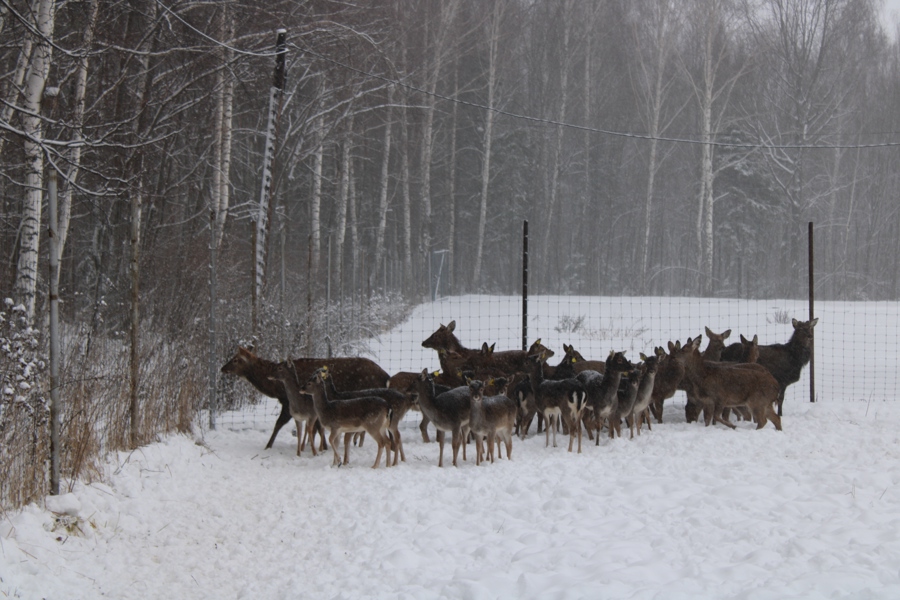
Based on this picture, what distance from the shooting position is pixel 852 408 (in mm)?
11477

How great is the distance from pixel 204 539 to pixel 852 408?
360 inches

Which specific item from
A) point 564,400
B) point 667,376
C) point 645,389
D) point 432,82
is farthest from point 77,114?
point 432,82

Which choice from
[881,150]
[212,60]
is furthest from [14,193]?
[881,150]

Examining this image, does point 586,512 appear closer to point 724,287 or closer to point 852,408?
point 852,408

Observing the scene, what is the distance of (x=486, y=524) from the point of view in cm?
677

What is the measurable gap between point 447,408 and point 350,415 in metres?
1.07

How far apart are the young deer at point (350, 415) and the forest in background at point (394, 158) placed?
1.75 metres

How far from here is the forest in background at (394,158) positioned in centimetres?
1204

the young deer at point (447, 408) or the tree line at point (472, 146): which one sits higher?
the tree line at point (472, 146)

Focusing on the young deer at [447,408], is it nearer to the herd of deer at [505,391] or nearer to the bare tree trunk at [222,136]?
the herd of deer at [505,391]

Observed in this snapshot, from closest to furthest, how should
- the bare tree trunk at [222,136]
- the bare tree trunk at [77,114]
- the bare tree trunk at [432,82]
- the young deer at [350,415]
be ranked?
the young deer at [350,415] < the bare tree trunk at [77,114] < the bare tree trunk at [222,136] < the bare tree trunk at [432,82]

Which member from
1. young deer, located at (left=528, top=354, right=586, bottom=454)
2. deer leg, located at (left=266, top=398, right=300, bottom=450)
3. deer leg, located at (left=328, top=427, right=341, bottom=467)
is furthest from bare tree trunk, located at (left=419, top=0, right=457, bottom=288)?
deer leg, located at (left=328, top=427, right=341, bottom=467)

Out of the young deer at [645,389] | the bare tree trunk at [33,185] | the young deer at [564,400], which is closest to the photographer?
the young deer at [564,400]

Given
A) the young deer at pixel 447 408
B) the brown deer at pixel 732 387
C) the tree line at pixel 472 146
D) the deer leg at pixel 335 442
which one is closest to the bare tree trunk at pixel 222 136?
the tree line at pixel 472 146
